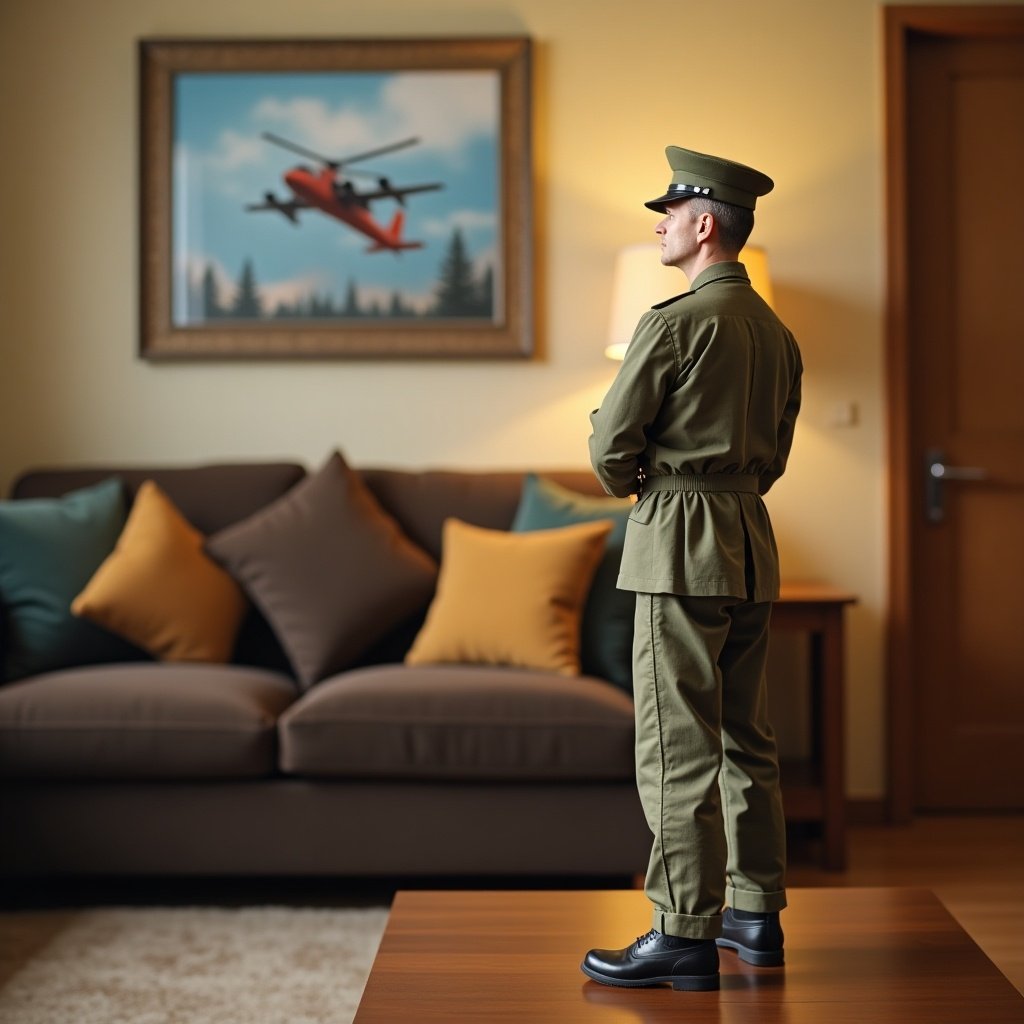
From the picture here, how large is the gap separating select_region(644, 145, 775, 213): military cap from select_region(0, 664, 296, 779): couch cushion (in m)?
1.55

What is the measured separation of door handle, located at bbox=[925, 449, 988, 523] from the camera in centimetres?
355

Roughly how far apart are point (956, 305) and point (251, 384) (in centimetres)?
220

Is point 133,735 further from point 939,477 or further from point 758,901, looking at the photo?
point 939,477

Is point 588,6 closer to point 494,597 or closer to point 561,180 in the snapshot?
point 561,180

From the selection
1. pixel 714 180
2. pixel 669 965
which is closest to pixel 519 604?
pixel 669 965

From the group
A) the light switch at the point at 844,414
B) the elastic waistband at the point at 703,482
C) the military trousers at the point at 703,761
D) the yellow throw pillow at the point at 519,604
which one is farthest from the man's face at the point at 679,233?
the light switch at the point at 844,414

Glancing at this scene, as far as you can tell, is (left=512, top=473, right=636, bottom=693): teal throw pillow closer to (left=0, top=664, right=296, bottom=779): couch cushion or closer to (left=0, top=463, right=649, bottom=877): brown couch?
(left=0, top=463, right=649, bottom=877): brown couch

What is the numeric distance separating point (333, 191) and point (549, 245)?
685mm

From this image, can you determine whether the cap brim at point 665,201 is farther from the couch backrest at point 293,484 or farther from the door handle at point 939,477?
the door handle at point 939,477

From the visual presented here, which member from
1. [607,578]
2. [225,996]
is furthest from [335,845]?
[607,578]

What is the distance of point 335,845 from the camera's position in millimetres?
2650

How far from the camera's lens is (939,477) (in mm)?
3559

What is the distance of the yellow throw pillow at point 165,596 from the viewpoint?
292 cm

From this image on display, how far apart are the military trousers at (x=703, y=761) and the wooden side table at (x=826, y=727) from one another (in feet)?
3.96
